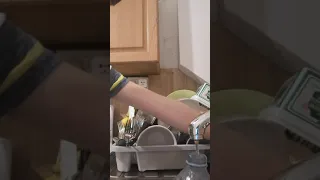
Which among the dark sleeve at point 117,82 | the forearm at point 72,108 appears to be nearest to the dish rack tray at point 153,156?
the dark sleeve at point 117,82

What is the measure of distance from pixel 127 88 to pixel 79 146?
30 cm

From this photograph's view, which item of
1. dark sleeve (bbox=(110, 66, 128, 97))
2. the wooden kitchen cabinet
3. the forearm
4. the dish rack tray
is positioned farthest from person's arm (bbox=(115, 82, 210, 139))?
the wooden kitchen cabinet

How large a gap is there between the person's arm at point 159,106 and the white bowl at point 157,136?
0.40m

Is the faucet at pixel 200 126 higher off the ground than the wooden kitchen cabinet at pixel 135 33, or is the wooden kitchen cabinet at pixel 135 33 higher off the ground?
the wooden kitchen cabinet at pixel 135 33

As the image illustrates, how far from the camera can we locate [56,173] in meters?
0.55

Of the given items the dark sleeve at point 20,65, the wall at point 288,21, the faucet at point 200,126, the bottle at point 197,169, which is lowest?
the bottle at point 197,169

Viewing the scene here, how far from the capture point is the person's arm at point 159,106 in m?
0.83

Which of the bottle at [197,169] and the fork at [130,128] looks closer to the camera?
the bottle at [197,169]

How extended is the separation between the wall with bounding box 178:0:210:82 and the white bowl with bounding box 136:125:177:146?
0.36m

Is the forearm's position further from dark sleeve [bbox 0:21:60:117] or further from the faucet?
the faucet

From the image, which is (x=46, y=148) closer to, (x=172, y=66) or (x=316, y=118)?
(x=316, y=118)

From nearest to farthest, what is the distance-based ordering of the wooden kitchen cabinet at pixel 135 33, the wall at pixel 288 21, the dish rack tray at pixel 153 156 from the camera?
1. the wall at pixel 288 21
2. the dish rack tray at pixel 153 156
3. the wooden kitchen cabinet at pixel 135 33

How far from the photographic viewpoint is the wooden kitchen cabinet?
4.83 feet

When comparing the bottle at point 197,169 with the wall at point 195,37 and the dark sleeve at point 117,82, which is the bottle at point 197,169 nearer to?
the dark sleeve at point 117,82
